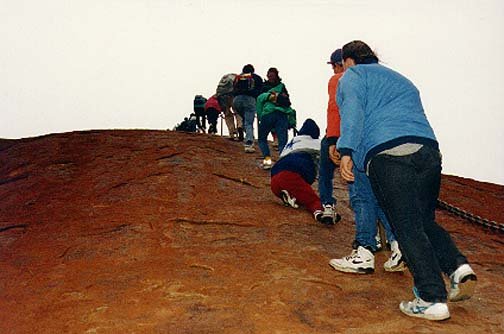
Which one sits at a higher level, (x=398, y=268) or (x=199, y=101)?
(x=199, y=101)

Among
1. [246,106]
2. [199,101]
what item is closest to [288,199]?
[246,106]

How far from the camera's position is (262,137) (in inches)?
318

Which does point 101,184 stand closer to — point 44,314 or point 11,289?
point 11,289

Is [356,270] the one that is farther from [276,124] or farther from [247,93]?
[247,93]

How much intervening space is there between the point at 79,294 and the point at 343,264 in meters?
1.96

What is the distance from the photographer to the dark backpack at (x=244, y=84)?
884 centimetres

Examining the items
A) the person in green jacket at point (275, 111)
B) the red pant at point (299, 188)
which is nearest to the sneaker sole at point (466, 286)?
the red pant at point (299, 188)

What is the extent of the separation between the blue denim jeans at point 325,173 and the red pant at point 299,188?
0.69ft

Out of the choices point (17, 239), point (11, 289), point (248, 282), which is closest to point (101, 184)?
point (17, 239)

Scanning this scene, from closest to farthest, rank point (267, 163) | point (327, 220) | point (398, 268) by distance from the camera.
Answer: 1. point (398, 268)
2. point (327, 220)
3. point (267, 163)

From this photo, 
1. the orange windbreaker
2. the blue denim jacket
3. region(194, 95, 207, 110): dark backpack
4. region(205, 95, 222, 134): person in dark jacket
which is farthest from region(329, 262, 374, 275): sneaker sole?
region(194, 95, 207, 110): dark backpack

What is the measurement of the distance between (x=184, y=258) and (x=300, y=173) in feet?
6.56

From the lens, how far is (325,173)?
5227 millimetres

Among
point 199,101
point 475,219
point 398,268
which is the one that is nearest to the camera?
point 398,268
